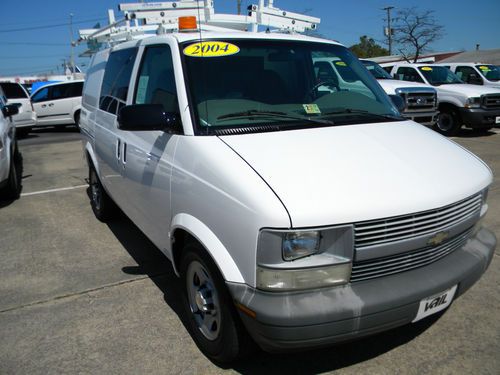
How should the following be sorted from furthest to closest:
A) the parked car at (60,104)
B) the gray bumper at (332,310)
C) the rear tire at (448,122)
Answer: the parked car at (60,104), the rear tire at (448,122), the gray bumper at (332,310)

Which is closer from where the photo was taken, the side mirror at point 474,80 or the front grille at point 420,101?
the front grille at point 420,101

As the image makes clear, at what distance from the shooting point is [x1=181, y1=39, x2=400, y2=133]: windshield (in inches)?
115

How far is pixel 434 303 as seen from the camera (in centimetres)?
241

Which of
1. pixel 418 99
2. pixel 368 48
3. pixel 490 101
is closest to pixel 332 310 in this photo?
pixel 418 99

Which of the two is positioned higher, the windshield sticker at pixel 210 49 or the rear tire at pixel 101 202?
the windshield sticker at pixel 210 49

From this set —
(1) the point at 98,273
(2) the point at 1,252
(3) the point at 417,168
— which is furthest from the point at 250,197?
(2) the point at 1,252

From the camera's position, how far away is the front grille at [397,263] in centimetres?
223

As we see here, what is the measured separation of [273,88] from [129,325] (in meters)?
2.00

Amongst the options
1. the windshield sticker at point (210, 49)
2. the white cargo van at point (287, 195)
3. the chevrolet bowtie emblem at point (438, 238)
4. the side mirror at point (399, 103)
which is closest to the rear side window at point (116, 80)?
the white cargo van at point (287, 195)

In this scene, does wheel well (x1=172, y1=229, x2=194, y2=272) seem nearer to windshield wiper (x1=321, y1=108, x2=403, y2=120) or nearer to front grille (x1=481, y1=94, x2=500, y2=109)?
windshield wiper (x1=321, y1=108, x2=403, y2=120)

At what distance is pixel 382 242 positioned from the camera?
2.21m

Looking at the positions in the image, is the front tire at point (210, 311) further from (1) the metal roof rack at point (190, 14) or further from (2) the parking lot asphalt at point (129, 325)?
(1) the metal roof rack at point (190, 14)

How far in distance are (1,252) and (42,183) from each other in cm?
336

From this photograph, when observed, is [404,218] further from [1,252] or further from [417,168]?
[1,252]
